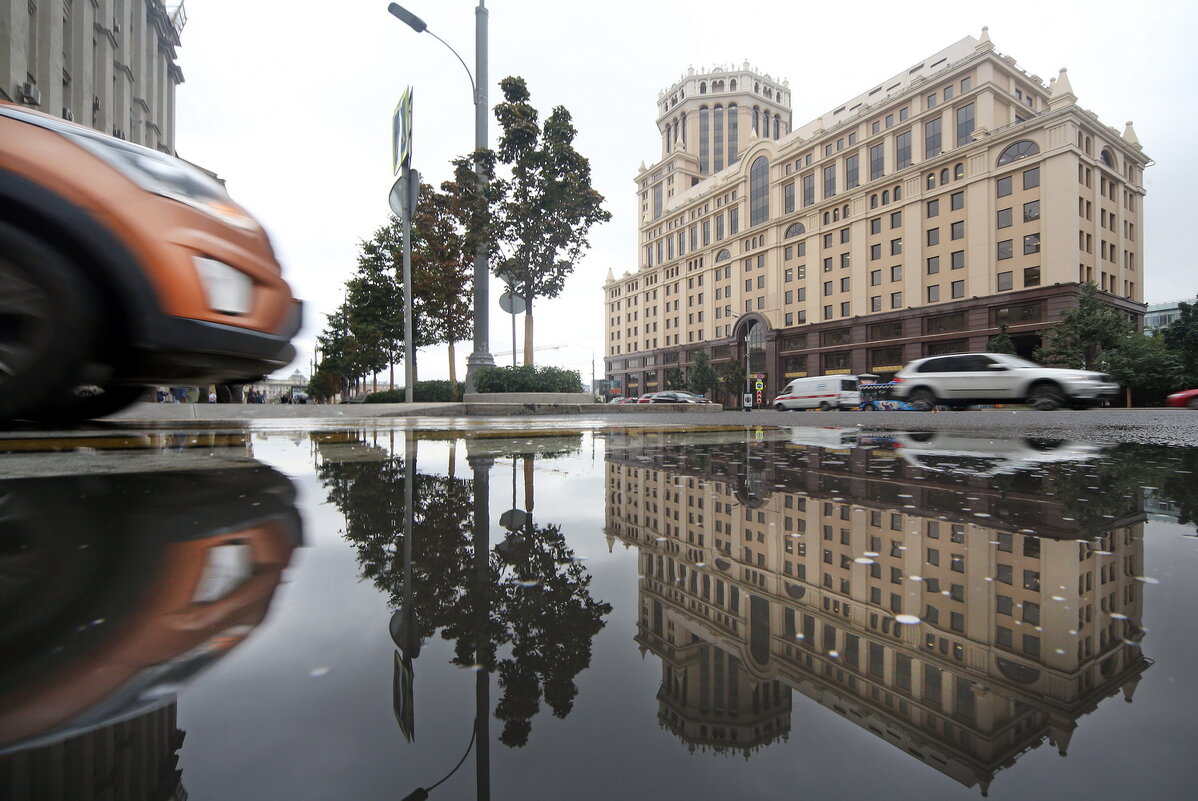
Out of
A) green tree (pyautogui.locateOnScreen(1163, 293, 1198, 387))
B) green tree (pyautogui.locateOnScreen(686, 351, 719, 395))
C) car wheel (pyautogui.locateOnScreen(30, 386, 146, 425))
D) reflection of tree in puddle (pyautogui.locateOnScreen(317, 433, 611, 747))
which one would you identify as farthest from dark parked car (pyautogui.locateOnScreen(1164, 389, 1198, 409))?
green tree (pyautogui.locateOnScreen(686, 351, 719, 395))

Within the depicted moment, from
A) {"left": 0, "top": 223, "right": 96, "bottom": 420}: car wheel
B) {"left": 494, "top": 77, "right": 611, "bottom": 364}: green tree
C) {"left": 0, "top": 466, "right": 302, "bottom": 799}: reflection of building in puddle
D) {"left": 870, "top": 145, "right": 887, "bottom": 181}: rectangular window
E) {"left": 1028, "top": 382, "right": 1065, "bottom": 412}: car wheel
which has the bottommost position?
{"left": 0, "top": 466, "right": 302, "bottom": 799}: reflection of building in puddle

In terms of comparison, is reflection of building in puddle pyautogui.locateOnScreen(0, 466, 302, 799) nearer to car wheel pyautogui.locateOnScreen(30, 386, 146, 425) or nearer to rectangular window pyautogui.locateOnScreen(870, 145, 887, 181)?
car wheel pyautogui.locateOnScreen(30, 386, 146, 425)

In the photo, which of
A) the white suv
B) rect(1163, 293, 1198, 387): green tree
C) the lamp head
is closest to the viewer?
the white suv

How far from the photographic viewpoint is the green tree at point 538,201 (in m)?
17.7

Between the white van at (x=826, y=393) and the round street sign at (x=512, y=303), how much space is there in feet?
52.5

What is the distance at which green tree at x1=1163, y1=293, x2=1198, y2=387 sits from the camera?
124ft

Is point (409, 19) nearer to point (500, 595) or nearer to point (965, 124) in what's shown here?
point (500, 595)

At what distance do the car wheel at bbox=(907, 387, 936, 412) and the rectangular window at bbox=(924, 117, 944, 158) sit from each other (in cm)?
3925

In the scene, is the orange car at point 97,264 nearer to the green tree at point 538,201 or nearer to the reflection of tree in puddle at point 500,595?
the reflection of tree in puddle at point 500,595

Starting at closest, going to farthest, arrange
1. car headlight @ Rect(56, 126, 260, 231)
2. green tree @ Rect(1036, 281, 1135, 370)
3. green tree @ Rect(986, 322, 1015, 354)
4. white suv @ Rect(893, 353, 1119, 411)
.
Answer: car headlight @ Rect(56, 126, 260, 231)
white suv @ Rect(893, 353, 1119, 411)
green tree @ Rect(1036, 281, 1135, 370)
green tree @ Rect(986, 322, 1015, 354)

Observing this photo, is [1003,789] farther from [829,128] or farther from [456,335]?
[829,128]

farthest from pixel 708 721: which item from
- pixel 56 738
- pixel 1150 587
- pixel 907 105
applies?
pixel 907 105

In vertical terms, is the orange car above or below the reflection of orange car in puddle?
above

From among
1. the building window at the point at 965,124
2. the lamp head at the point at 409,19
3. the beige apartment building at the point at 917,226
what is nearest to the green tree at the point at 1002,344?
the beige apartment building at the point at 917,226
